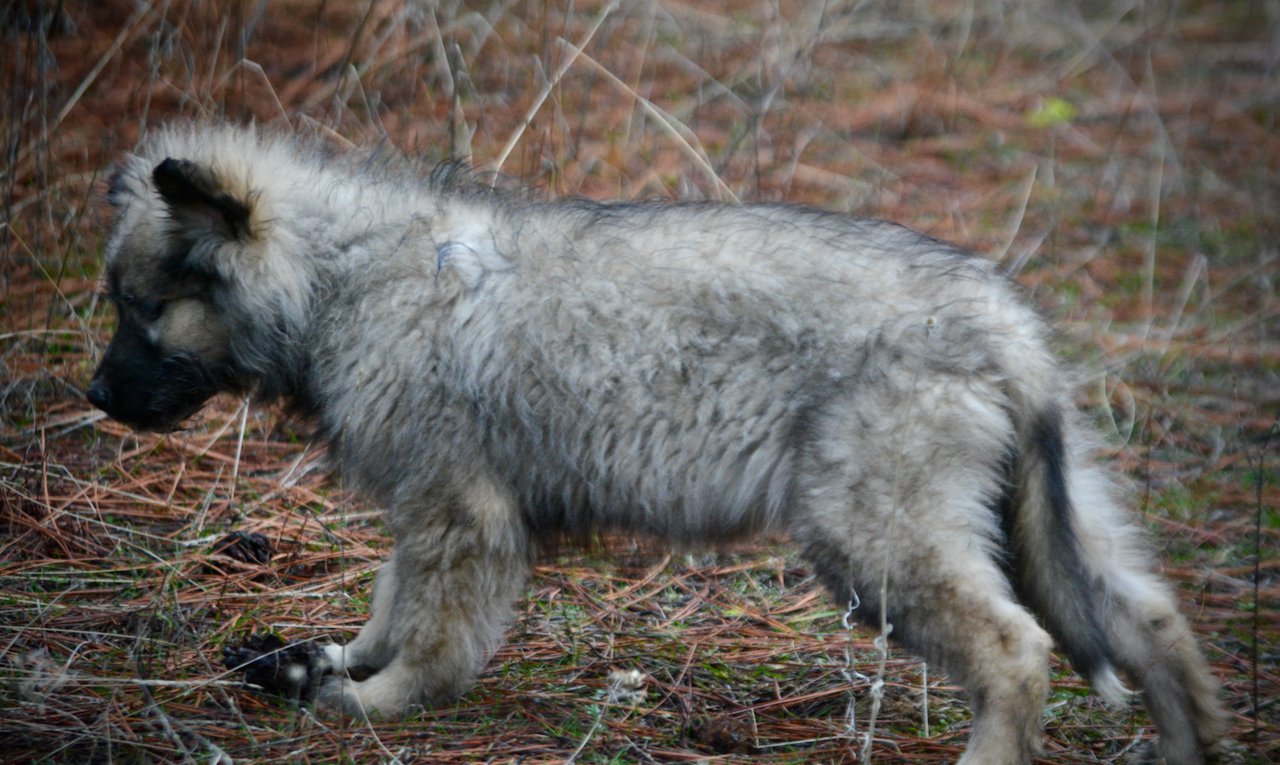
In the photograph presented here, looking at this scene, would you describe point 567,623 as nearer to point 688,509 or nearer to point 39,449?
point 688,509

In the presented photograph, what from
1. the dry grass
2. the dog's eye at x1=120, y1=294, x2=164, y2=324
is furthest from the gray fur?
the dry grass

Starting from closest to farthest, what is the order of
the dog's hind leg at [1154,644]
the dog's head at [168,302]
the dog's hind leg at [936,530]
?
1. the dog's hind leg at [936,530]
2. the dog's hind leg at [1154,644]
3. the dog's head at [168,302]

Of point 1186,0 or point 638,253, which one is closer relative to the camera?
point 638,253

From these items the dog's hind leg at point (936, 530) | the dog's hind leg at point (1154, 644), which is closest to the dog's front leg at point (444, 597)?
the dog's hind leg at point (936, 530)

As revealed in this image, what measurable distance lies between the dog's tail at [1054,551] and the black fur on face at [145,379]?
2308 millimetres

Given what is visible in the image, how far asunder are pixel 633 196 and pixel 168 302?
315cm

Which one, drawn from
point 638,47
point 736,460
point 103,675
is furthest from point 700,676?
point 638,47

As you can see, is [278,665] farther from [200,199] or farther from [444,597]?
[200,199]

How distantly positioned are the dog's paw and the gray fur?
0.23 ft

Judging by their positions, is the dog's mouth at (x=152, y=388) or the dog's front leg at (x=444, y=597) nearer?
the dog's front leg at (x=444, y=597)

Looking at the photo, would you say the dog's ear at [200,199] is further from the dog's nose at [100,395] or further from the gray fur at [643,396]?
the dog's nose at [100,395]

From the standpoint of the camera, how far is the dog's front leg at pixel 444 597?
11.6 feet

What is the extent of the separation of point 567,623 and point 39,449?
2.15 m

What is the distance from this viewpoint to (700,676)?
3.94 m
